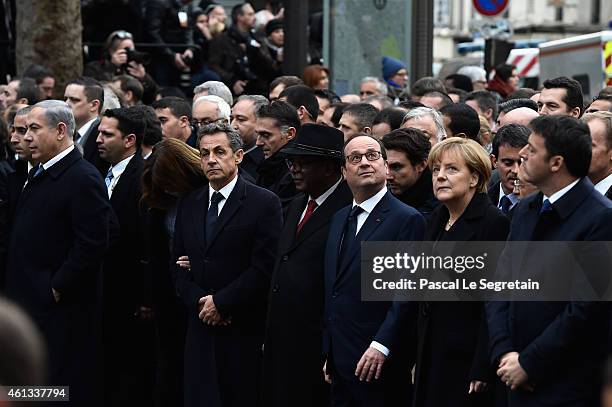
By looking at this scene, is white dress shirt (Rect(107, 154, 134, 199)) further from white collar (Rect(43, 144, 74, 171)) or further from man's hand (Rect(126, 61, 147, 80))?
man's hand (Rect(126, 61, 147, 80))

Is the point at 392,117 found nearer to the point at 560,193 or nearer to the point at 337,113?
the point at 337,113

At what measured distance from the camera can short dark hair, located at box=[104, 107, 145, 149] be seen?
10.1m

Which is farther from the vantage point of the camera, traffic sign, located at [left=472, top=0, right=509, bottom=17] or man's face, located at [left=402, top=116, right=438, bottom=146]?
traffic sign, located at [left=472, top=0, right=509, bottom=17]

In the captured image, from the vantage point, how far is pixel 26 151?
9.52 m

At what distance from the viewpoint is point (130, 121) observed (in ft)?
33.1

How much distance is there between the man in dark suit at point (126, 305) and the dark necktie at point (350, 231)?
104 inches

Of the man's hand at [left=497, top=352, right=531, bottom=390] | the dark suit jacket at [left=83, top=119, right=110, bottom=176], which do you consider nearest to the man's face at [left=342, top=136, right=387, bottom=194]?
the man's hand at [left=497, top=352, right=531, bottom=390]

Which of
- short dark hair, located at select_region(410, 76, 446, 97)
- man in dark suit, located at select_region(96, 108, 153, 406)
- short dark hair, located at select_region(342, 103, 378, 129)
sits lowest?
man in dark suit, located at select_region(96, 108, 153, 406)

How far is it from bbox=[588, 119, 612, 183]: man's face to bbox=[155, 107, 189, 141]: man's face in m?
4.98

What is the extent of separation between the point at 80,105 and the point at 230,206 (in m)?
3.70

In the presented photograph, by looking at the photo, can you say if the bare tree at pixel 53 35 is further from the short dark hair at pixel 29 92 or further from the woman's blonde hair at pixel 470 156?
the woman's blonde hair at pixel 470 156

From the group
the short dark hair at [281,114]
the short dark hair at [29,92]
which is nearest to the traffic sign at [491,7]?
the short dark hair at [29,92]

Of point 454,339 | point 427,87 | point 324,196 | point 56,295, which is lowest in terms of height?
point 56,295

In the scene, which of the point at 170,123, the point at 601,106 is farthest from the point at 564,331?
the point at 170,123
